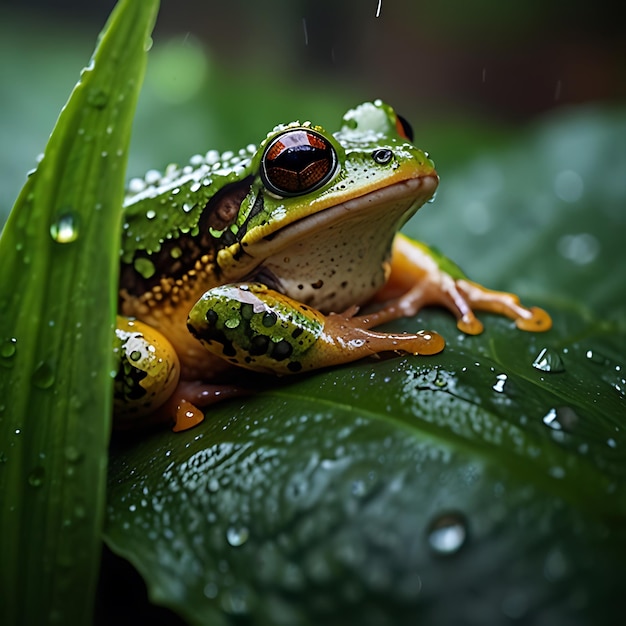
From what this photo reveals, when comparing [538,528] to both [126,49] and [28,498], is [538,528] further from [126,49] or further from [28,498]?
[126,49]

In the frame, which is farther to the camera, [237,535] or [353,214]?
[353,214]

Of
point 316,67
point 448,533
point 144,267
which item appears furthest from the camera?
point 316,67

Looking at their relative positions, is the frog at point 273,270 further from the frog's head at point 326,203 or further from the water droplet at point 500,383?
the water droplet at point 500,383

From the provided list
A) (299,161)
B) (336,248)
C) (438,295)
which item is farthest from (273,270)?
(438,295)

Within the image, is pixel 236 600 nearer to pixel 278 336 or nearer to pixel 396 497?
pixel 396 497

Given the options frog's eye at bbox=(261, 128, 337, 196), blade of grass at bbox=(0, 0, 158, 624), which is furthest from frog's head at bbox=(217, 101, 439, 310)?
blade of grass at bbox=(0, 0, 158, 624)

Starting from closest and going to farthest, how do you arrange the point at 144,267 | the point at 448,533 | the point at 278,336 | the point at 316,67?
the point at 448,533, the point at 278,336, the point at 144,267, the point at 316,67

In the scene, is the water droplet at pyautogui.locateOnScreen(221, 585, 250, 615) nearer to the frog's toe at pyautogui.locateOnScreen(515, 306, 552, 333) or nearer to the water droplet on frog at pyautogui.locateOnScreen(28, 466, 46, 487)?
the water droplet on frog at pyautogui.locateOnScreen(28, 466, 46, 487)
